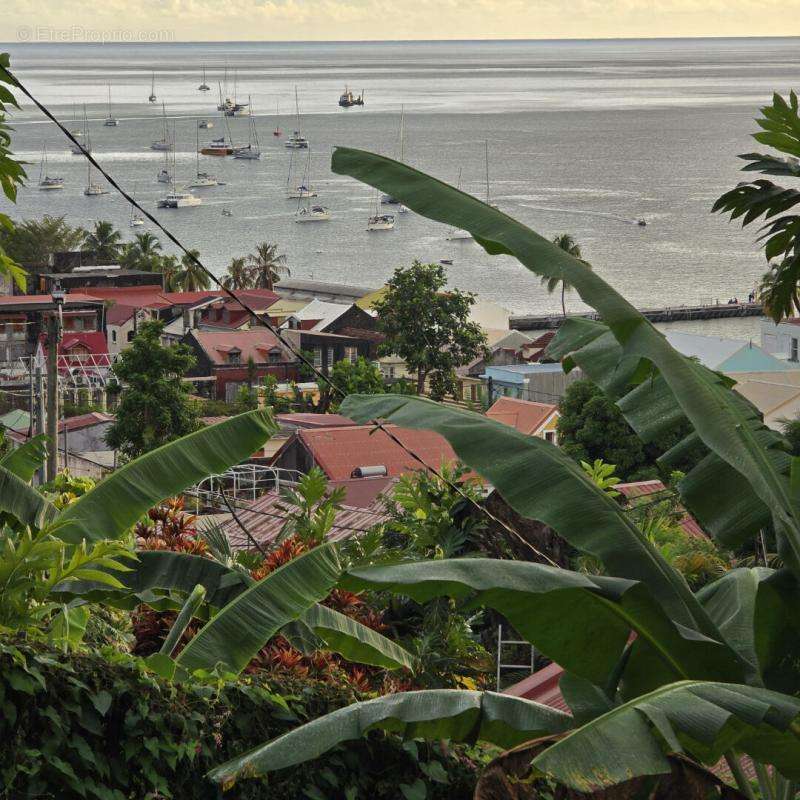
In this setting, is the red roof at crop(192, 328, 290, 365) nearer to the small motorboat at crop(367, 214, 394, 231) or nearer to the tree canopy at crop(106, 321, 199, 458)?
the tree canopy at crop(106, 321, 199, 458)

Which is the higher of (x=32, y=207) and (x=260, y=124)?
(x=260, y=124)

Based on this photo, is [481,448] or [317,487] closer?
[481,448]

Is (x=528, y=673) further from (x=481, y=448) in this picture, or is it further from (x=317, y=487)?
(x=481, y=448)

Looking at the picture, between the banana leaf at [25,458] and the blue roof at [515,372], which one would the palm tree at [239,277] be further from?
the banana leaf at [25,458]

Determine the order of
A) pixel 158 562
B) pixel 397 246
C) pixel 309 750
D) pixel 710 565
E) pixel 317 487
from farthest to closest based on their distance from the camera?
pixel 397 246, pixel 710 565, pixel 317 487, pixel 158 562, pixel 309 750

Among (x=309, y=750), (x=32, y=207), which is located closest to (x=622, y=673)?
(x=309, y=750)

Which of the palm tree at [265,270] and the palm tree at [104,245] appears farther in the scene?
the palm tree at [104,245]

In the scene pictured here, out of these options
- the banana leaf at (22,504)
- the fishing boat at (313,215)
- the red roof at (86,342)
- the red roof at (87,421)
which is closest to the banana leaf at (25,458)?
the banana leaf at (22,504)
